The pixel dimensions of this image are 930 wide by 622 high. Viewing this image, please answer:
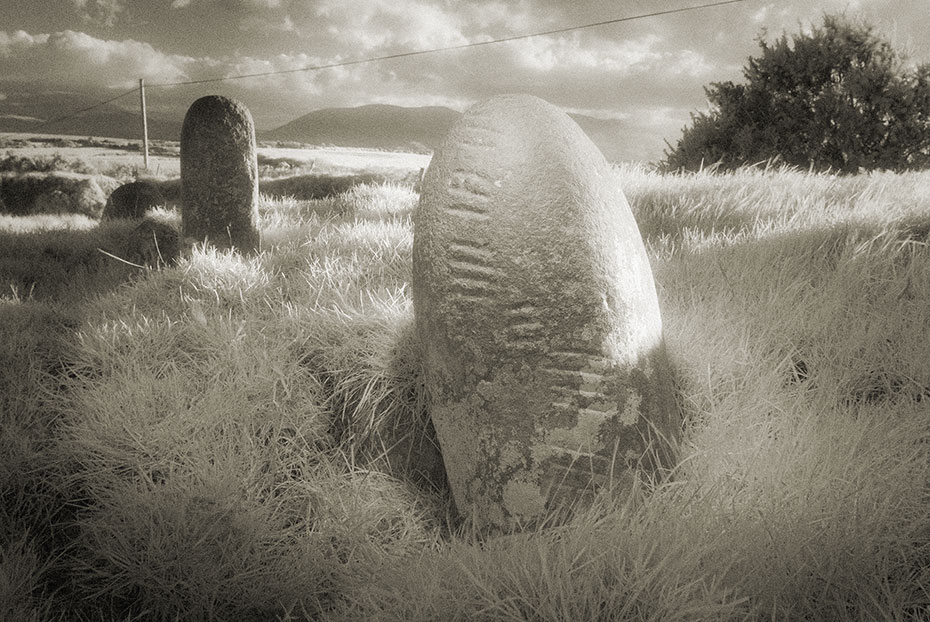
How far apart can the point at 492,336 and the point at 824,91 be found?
451 inches

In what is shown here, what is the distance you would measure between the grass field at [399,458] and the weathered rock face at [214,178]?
1550mm

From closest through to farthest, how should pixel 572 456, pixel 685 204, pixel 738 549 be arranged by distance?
pixel 738 549
pixel 572 456
pixel 685 204

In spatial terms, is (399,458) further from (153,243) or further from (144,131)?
(144,131)

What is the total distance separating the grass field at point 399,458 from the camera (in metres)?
1.69

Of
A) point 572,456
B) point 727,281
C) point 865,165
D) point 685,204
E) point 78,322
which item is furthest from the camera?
point 865,165

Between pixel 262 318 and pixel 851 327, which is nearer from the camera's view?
pixel 851 327

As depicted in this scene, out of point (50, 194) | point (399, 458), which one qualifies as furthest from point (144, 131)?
point (399, 458)

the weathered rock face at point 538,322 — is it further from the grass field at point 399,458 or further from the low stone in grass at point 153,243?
the low stone in grass at point 153,243

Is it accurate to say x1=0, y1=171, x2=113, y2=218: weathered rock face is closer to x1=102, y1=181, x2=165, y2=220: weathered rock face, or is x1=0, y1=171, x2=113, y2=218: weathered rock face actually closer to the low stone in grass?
x1=102, y1=181, x2=165, y2=220: weathered rock face

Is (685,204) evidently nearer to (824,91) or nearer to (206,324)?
(206,324)

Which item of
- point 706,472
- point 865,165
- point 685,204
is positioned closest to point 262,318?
point 706,472

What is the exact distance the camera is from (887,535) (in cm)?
180

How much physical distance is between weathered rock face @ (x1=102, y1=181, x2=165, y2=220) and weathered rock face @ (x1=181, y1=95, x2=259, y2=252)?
137 inches

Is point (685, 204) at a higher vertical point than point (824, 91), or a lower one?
lower
